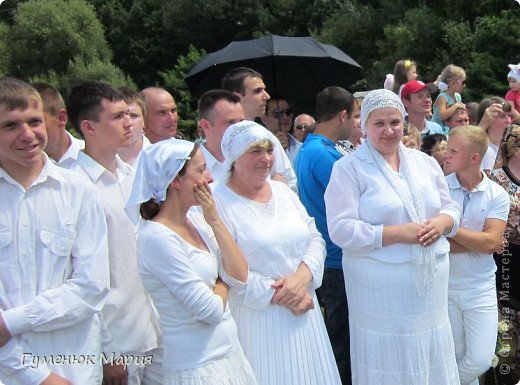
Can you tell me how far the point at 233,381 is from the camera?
3.03 metres

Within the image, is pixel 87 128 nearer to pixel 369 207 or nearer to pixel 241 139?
pixel 241 139

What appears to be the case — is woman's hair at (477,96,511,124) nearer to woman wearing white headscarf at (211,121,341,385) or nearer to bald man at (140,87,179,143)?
bald man at (140,87,179,143)

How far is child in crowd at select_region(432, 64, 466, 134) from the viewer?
7.82 m

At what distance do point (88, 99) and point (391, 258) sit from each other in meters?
2.01

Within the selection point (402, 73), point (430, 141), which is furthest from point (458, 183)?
point (402, 73)

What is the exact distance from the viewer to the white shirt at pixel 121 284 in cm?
334

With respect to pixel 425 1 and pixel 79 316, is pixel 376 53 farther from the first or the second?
pixel 79 316

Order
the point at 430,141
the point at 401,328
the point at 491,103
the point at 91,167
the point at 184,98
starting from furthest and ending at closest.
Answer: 1. the point at 184,98
2. the point at 491,103
3. the point at 430,141
4. the point at 401,328
5. the point at 91,167

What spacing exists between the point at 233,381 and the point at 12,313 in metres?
1.05

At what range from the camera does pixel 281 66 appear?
732 centimetres

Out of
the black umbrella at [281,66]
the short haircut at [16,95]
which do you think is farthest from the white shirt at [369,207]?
the black umbrella at [281,66]

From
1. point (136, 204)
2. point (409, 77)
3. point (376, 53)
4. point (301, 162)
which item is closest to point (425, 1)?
point (376, 53)

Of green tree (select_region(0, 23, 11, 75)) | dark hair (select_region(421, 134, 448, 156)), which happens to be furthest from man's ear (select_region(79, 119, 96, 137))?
green tree (select_region(0, 23, 11, 75))

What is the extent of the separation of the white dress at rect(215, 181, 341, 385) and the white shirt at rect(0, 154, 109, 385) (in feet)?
2.48
